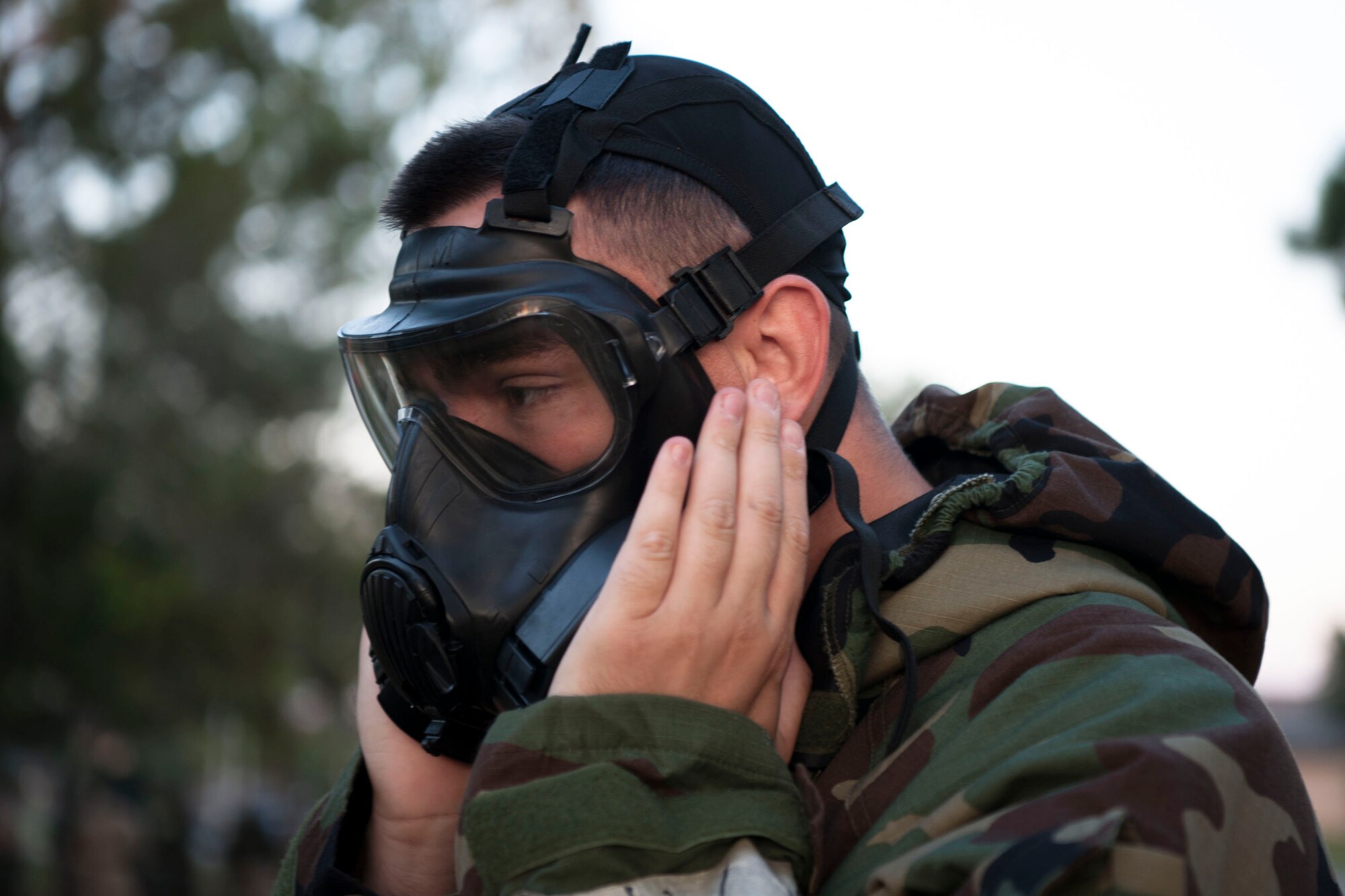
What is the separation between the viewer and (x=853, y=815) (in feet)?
5.61

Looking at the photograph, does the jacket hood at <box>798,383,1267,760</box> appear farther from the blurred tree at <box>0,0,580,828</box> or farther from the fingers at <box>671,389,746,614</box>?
the blurred tree at <box>0,0,580,828</box>

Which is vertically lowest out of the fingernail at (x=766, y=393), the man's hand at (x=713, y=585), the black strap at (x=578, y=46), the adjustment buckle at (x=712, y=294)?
the man's hand at (x=713, y=585)

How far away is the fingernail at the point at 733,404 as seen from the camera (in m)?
1.85

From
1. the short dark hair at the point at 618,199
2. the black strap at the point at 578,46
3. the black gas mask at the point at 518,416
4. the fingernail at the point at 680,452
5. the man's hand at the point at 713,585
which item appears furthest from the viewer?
the black strap at the point at 578,46

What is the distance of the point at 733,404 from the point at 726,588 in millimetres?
319

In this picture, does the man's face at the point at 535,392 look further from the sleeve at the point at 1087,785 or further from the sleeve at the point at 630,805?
the sleeve at the point at 1087,785

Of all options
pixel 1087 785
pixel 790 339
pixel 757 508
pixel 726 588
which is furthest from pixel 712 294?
pixel 1087 785

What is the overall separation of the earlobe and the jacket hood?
0.98 feet

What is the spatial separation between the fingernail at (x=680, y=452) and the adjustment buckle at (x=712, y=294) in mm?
350

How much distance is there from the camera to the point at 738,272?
2.17 m

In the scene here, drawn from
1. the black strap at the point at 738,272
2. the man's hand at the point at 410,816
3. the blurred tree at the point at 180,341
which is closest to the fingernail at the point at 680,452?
the black strap at the point at 738,272

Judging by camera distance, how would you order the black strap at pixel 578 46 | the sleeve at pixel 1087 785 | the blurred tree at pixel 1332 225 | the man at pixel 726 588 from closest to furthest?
1. the sleeve at pixel 1087 785
2. the man at pixel 726 588
3. the black strap at pixel 578 46
4. the blurred tree at pixel 1332 225

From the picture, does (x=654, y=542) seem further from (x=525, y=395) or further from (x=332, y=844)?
(x=332, y=844)

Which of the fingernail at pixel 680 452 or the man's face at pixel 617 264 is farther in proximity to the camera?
the man's face at pixel 617 264
